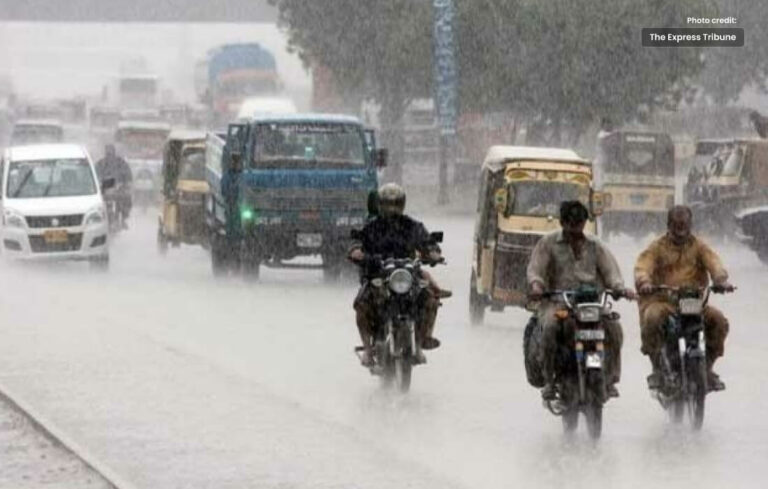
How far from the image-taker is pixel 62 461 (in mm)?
14031

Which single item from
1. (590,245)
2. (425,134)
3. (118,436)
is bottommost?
(425,134)

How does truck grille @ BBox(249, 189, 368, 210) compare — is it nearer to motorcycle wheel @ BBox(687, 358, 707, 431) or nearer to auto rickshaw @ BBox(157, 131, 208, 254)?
auto rickshaw @ BBox(157, 131, 208, 254)

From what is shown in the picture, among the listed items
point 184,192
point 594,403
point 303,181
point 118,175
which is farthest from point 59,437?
point 118,175

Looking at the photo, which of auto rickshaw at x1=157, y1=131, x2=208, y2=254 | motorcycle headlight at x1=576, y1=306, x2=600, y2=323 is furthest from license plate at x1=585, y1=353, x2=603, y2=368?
auto rickshaw at x1=157, y1=131, x2=208, y2=254

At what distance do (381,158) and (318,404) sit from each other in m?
14.4

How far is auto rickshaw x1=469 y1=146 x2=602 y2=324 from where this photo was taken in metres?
24.9

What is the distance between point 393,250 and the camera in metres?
18.2

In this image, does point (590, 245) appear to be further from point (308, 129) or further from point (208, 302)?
point (308, 129)

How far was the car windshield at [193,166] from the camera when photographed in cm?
3881

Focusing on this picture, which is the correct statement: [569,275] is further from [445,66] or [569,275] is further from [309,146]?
[445,66]

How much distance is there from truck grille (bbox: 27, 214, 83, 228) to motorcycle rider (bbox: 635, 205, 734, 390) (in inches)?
783

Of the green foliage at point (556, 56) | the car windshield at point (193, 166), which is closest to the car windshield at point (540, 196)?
the car windshield at point (193, 166)

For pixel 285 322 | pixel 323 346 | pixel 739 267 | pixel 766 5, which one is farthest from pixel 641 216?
pixel 766 5

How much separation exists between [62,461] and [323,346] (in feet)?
28.8
